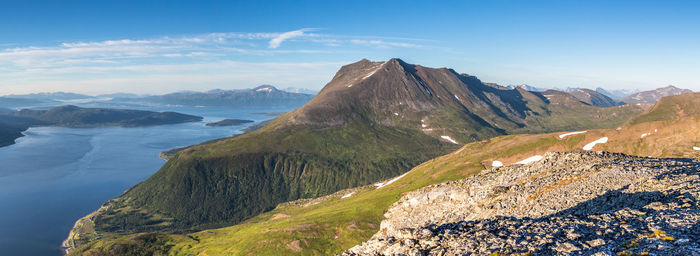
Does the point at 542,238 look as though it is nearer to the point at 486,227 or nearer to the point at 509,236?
the point at 509,236

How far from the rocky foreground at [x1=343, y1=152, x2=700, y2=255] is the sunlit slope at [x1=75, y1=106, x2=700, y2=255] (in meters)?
24.6

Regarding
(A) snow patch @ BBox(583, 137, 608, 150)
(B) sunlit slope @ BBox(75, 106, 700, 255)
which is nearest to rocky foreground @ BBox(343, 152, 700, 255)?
(B) sunlit slope @ BBox(75, 106, 700, 255)

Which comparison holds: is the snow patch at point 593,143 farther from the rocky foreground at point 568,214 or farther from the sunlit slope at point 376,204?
the rocky foreground at point 568,214

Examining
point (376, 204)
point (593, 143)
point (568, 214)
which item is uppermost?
point (593, 143)

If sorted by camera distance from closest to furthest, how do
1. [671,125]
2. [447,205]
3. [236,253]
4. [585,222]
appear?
[585,222] < [447,205] < [236,253] < [671,125]

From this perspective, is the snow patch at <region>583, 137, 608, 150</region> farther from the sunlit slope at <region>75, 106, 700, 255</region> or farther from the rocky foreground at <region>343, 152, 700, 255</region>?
the rocky foreground at <region>343, 152, 700, 255</region>

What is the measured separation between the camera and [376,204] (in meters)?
85.1

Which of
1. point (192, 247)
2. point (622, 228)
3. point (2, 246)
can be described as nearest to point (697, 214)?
point (622, 228)

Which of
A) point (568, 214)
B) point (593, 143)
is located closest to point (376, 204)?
point (568, 214)

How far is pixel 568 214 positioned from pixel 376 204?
55.8m

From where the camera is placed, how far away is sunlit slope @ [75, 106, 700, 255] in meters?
73.9

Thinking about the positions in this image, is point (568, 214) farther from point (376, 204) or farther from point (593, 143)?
point (593, 143)

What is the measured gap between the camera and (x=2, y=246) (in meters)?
186

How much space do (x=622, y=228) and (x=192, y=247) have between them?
121193 mm
